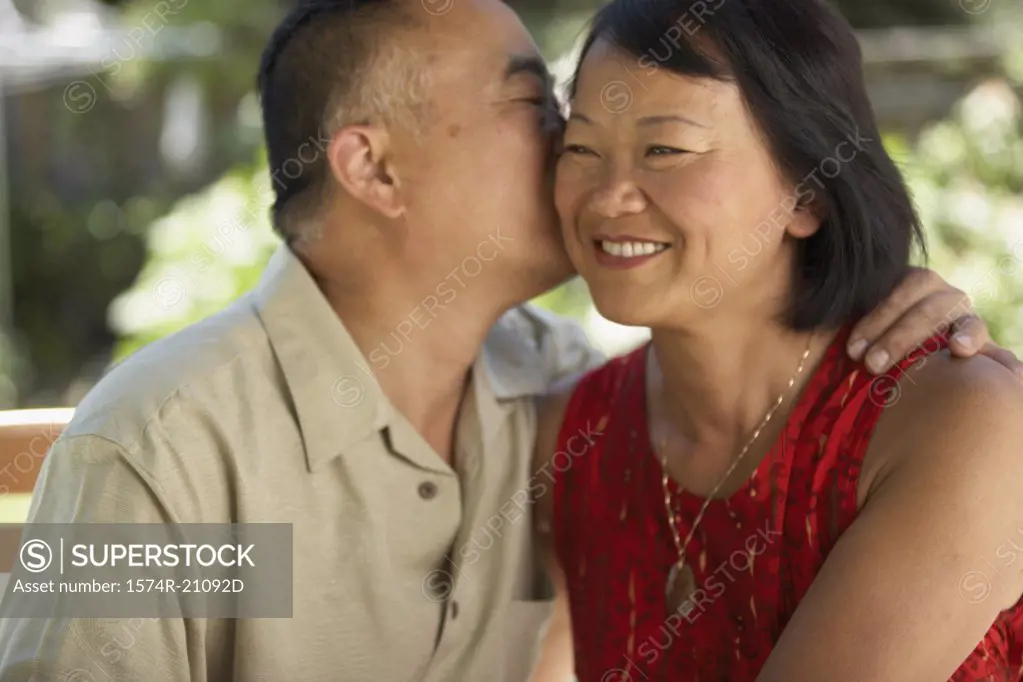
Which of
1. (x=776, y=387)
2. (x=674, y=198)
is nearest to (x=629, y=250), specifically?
(x=674, y=198)

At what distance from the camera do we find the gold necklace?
2221mm

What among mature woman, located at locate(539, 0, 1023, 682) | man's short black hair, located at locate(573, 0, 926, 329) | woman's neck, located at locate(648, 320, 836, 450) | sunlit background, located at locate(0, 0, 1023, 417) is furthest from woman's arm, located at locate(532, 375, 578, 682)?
sunlit background, located at locate(0, 0, 1023, 417)

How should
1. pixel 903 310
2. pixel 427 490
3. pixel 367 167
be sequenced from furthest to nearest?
pixel 367 167 → pixel 427 490 → pixel 903 310

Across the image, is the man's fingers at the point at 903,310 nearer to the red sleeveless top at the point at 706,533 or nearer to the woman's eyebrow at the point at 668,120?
the red sleeveless top at the point at 706,533

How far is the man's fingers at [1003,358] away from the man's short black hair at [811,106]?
210 mm

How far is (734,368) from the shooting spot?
225cm

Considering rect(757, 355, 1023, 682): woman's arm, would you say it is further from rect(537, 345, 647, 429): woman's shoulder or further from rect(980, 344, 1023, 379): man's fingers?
rect(537, 345, 647, 429): woman's shoulder

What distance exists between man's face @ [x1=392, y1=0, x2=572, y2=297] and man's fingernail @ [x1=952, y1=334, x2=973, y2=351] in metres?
0.79

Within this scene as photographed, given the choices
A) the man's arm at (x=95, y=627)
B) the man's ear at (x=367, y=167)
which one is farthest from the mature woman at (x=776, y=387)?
the man's arm at (x=95, y=627)

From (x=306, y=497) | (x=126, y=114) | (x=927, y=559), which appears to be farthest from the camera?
(x=126, y=114)

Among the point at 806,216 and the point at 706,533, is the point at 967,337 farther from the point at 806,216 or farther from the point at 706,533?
the point at 706,533

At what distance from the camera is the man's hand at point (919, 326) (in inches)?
80.0

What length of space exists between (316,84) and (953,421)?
1406mm

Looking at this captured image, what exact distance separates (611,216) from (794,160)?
33 centimetres
